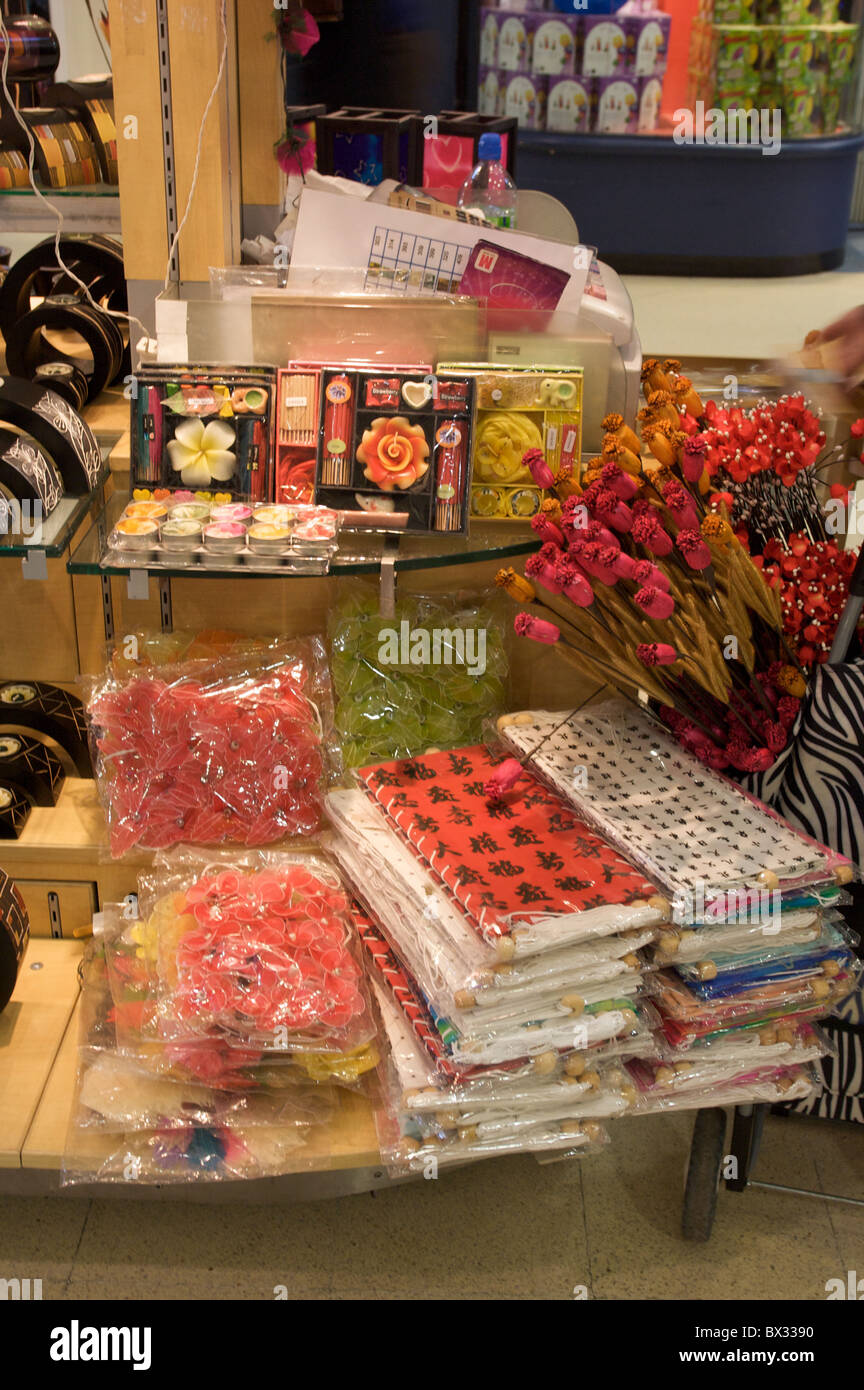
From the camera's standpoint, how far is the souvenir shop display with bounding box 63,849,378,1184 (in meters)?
1.88

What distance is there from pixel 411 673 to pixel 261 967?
2.12ft

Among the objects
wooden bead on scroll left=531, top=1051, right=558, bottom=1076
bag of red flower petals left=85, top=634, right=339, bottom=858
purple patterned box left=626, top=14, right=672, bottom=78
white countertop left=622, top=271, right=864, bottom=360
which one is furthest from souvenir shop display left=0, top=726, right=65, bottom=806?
purple patterned box left=626, top=14, right=672, bottom=78

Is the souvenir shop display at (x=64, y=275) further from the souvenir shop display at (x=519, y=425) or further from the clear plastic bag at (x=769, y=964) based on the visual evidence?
the clear plastic bag at (x=769, y=964)

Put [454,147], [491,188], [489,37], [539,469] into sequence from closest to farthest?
[539,469], [491,188], [454,147], [489,37]

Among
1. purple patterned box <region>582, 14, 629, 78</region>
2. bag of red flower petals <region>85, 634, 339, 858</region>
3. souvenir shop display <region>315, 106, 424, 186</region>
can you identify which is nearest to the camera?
bag of red flower petals <region>85, 634, 339, 858</region>

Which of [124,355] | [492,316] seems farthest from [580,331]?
[124,355]

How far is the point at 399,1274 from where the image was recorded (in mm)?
2098

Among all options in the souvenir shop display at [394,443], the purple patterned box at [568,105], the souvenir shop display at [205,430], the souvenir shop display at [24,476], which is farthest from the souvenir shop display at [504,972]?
the purple patterned box at [568,105]

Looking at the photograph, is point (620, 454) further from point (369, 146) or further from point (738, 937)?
point (369, 146)

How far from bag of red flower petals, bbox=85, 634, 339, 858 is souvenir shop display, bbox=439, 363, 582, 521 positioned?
522 millimetres

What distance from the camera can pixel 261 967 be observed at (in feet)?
6.29

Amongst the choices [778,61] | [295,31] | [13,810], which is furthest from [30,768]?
[778,61]

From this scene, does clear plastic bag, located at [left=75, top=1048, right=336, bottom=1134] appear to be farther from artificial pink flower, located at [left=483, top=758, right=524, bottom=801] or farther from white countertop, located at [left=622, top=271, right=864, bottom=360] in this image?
white countertop, located at [left=622, top=271, right=864, bottom=360]

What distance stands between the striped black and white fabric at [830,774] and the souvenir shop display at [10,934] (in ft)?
4.04
